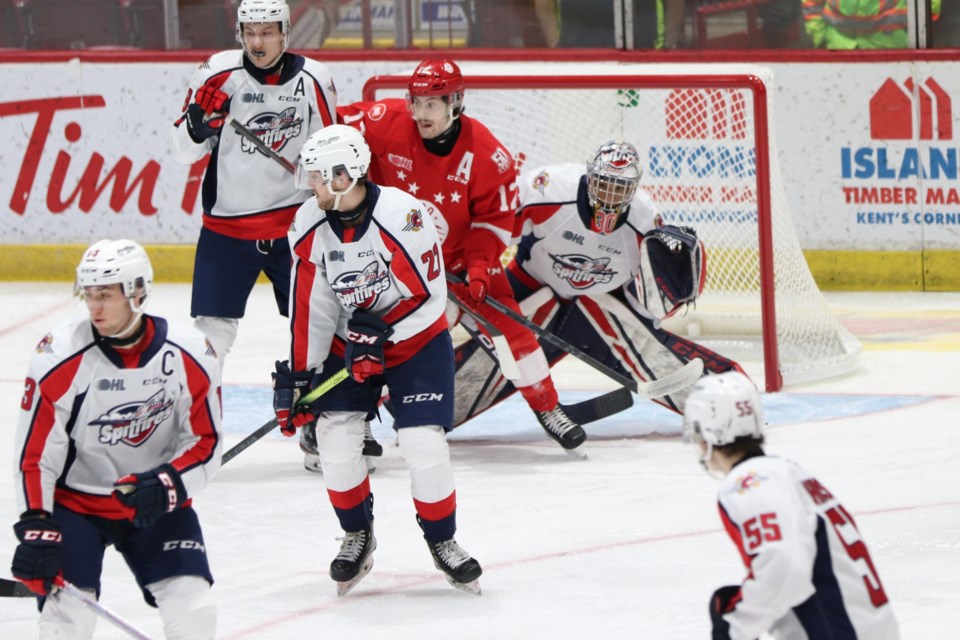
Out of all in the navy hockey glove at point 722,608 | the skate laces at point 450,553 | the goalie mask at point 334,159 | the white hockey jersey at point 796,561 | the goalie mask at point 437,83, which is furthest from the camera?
the goalie mask at point 437,83

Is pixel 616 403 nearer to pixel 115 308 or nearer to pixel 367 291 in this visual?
pixel 367 291

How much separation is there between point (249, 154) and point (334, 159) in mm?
1338

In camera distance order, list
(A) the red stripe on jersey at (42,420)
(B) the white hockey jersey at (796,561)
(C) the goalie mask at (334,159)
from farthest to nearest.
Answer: (C) the goalie mask at (334,159) < (A) the red stripe on jersey at (42,420) < (B) the white hockey jersey at (796,561)

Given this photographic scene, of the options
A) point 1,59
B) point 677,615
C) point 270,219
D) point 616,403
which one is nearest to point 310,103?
point 270,219

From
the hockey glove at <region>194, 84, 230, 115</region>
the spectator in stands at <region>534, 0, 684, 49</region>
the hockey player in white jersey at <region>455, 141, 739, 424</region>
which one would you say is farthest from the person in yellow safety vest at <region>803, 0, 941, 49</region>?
the hockey glove at <region>194, 84, 230, 115</region>

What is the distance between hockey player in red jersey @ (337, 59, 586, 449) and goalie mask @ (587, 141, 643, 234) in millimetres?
240

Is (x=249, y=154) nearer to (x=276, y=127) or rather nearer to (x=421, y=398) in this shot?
(x=276, y=127)

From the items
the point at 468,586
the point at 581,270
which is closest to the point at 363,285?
the point at 468,586

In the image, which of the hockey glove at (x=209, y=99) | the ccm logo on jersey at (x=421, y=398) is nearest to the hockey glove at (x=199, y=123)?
the hockey glove at (x=209, y=99)

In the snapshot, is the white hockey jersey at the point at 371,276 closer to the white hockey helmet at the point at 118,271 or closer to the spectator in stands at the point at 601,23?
the white hockey helmet at the point at 118,271

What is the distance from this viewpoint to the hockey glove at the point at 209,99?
16.1 feet

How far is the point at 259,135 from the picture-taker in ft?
16.5

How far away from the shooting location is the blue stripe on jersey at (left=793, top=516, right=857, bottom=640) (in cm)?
248

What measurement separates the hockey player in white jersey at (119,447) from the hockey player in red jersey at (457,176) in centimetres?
185
